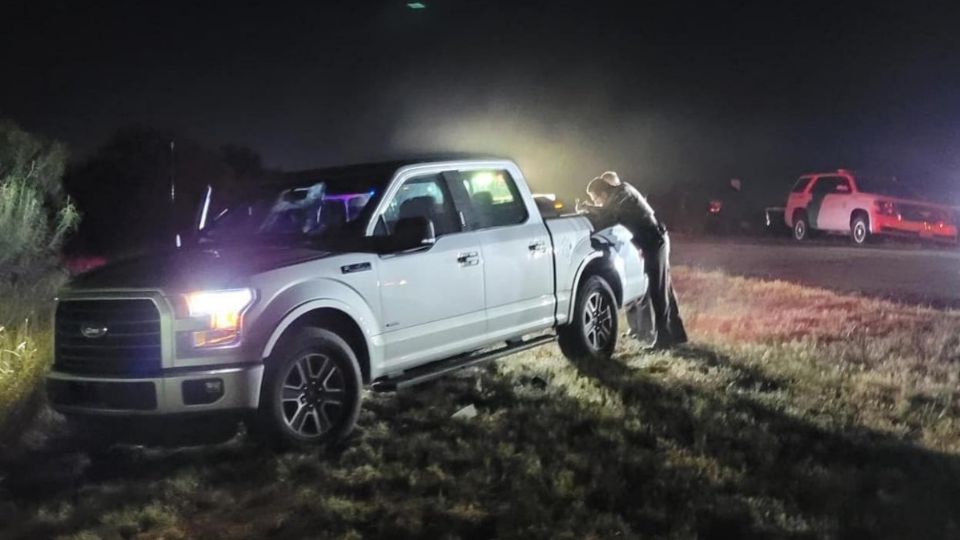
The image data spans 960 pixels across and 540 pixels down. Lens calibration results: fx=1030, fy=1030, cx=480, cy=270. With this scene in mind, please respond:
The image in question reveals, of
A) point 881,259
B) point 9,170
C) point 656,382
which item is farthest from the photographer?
point 881,259

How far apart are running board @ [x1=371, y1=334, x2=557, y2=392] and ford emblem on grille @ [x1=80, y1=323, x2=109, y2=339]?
5.85ft

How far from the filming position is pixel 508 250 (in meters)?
8.09

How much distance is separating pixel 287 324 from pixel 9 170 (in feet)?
20.4

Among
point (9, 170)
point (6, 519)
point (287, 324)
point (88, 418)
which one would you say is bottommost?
point (6, 519)

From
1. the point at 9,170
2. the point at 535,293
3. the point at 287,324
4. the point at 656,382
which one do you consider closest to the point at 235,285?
the point at 287,324

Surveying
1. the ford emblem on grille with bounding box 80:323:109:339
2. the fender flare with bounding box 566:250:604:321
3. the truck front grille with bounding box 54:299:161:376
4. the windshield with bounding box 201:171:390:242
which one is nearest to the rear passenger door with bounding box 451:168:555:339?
the fender flare with bounding box 566:250:604:321

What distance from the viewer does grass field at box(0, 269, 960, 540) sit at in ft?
17.6

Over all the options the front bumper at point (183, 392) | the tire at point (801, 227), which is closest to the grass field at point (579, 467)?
the front bumper at point (183, 392)

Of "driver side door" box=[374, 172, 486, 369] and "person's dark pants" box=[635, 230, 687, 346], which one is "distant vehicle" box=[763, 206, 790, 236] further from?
"driver side door" box=[374, 172, 486, 369]

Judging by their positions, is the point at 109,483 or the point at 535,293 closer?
the point at 109,483

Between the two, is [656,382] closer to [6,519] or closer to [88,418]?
[88,418]

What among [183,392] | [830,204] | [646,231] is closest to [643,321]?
[646,231]

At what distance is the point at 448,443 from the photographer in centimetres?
669

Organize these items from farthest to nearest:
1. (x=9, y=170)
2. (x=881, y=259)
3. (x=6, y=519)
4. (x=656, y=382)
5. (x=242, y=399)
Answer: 1. (x=881, y=259)
2. (x=9, y=170)
3. (x=656, y=382)
4. (x=242, y=399)
5. (x=6, y=519)
